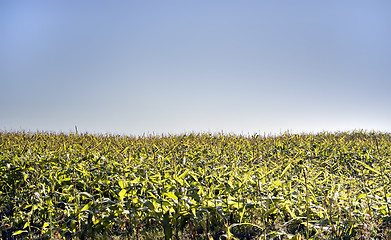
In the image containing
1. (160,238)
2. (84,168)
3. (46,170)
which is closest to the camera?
(160,238)

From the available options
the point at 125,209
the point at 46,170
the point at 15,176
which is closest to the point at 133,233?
the point at 125,209

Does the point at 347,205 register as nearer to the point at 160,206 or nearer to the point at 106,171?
the point at 160,206

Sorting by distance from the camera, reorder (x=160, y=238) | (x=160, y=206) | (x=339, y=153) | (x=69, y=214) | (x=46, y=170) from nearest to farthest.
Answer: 1. (x=160, y=206)
2. (x=69, y=214)
3. (x=160, y=238)
4. (x=46, y=170)
5. (x=339, y=153)

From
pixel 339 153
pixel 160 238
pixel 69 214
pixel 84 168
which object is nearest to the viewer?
pixel 69 214

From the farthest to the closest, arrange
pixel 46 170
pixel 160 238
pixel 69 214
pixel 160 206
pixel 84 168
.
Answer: pixel 46 170 < pixel 84 168 < pixel 160 238 < pixel 69 214 < pixel 160 206

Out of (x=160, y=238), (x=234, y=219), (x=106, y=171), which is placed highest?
(x=106, y=171)

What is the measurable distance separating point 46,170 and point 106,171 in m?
1.62

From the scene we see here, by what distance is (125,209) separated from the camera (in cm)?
421

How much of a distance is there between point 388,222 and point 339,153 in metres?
5.82

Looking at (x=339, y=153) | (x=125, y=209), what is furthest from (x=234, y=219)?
(x=339, y=153)

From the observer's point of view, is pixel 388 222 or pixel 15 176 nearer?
pixel 388 222

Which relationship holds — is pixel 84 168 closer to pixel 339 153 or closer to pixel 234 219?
pixel 234 219

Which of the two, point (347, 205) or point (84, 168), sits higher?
point (84, 168)

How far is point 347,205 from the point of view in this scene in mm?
4211
